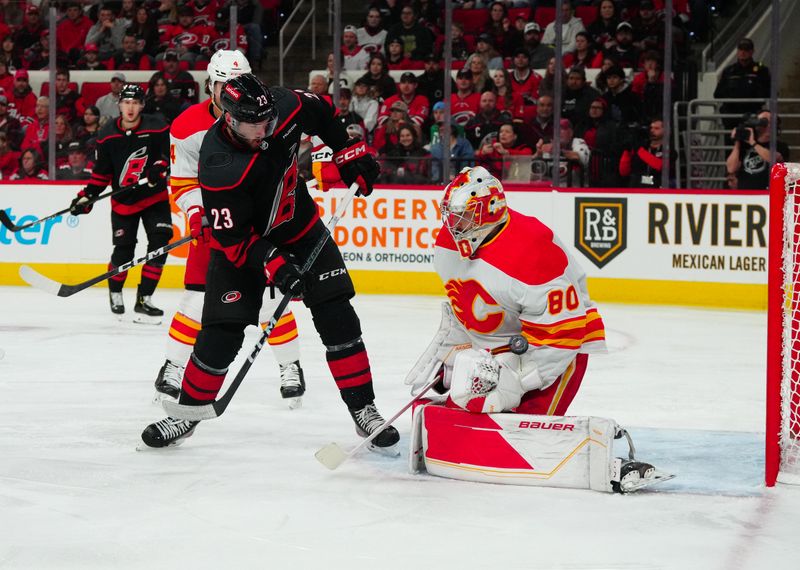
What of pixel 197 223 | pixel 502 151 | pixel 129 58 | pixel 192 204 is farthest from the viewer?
pixel 129 58

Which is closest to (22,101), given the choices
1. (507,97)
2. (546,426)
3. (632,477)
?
(507,97)

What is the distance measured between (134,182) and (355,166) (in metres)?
3.04

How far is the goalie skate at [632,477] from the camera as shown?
3.11 meters

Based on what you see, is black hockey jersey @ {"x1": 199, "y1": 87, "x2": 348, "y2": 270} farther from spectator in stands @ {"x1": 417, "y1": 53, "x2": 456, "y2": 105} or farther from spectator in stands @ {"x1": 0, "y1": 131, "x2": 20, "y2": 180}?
spectator in stands @ {"x1": 0, "y1": 131, "x2": 20, "y2": 180}

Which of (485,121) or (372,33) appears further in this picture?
Answer: (372,33)

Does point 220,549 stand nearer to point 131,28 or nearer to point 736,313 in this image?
point 736,313

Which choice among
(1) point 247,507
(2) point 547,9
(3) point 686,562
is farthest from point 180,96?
(3) point 686,562

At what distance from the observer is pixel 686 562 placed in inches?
102

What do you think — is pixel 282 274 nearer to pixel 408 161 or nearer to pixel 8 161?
pixel 408 161

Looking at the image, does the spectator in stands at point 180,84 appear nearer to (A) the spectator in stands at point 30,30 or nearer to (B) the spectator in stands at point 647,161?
(A) the spectator in stands at point 30,30

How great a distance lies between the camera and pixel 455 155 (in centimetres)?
809

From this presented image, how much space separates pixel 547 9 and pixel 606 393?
4.29 metres

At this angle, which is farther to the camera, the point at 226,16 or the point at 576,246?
the point at 226,16

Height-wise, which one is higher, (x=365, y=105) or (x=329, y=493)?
(x=365, y=105)
